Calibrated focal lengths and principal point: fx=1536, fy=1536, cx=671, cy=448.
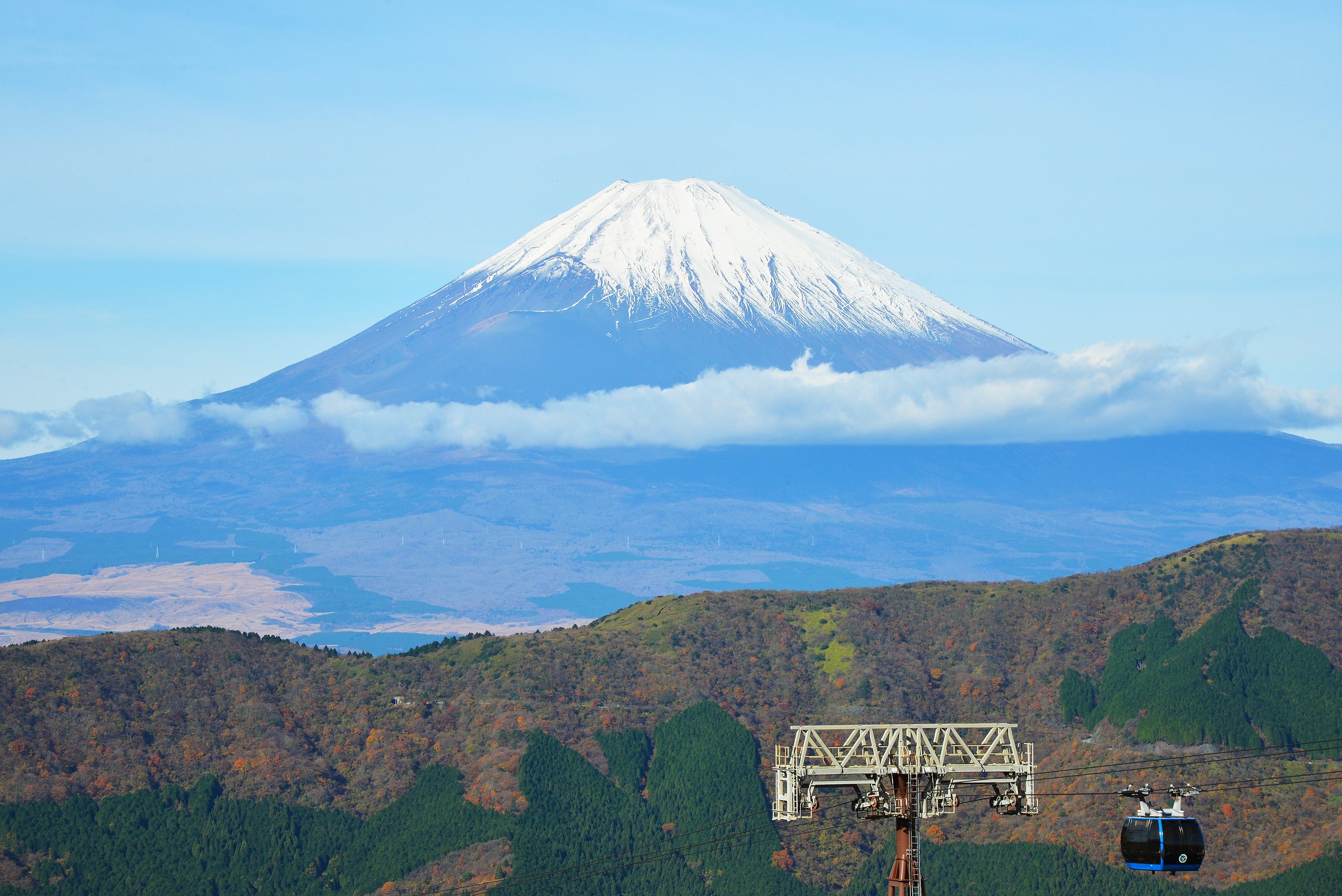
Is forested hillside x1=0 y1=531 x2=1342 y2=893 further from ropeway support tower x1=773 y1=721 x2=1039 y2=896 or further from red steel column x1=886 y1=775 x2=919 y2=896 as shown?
red steel column x1=886 y1=775 x2=919 y2=896

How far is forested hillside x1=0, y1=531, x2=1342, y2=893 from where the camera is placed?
139750 millimetres

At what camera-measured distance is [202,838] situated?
137875 mm

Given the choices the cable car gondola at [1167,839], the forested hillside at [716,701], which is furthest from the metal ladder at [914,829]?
the forested hillside at [716,701]

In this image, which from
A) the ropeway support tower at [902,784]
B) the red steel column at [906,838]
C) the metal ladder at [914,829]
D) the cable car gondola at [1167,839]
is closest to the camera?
the metal ladder at [914,829]

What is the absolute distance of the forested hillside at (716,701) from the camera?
139750mm

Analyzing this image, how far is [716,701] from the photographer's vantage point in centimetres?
16825

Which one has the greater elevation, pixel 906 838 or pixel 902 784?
pixel 902 784

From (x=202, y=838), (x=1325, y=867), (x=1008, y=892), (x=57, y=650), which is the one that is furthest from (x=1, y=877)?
(x=1325, y=867)

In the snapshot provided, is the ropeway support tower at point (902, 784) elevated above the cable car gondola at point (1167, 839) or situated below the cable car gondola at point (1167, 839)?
above

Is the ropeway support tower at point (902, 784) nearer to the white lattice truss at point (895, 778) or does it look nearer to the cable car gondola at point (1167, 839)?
the white lattice truss at point (895, 778)

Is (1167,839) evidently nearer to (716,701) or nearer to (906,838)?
(906,838)

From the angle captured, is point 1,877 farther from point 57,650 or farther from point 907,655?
point 907,655

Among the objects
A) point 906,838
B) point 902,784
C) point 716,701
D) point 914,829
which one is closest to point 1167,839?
point 914,829

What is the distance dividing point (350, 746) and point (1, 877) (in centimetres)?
3750
